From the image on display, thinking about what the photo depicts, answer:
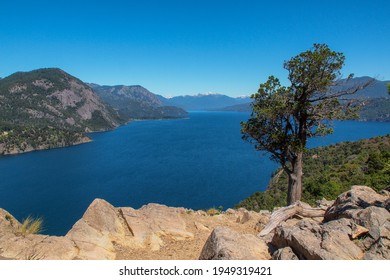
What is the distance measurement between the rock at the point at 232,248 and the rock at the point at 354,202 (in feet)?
10.6

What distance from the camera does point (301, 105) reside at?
48.0 ft

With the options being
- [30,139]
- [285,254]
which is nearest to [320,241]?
[285,254]

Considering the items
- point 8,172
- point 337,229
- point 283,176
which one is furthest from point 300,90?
point 8,172

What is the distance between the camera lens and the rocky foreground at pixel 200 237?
6.86 metres

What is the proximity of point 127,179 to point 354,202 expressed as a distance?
93209mm

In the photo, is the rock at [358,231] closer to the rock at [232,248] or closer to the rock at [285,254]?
the rock at [285,254]

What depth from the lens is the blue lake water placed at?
7700 centimetres

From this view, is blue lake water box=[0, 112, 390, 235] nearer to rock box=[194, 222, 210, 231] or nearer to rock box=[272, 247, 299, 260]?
rock box=[194, 222, 210, 231]

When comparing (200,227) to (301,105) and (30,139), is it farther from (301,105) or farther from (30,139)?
(30,139)

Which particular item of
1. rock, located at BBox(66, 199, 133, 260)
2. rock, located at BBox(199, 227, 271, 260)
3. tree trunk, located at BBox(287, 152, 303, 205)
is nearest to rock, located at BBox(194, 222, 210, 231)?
rock, located at BBox(66, 199, 133, 260)

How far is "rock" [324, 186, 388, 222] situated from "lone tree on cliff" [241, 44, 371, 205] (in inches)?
158

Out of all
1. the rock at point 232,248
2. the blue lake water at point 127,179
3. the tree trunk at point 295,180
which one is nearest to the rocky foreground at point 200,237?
the rock at point 232,248

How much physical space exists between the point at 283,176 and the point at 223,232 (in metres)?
54.6

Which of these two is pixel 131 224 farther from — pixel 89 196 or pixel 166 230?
pixel 89 196
